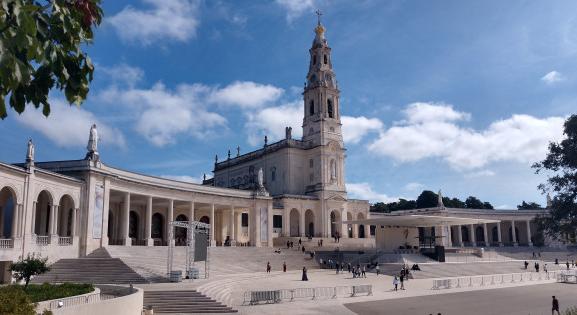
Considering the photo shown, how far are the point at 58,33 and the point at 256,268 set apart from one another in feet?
130

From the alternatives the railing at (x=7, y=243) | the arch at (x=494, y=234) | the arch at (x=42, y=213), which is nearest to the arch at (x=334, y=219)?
the arch at (x=494, y=234)

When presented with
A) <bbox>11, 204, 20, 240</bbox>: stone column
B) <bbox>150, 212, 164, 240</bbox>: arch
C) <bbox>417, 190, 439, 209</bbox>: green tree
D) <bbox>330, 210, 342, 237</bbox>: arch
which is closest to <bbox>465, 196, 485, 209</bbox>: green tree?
<bbox>417, 190, 439, 209</bbox>: green tree

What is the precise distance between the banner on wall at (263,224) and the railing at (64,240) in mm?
26017

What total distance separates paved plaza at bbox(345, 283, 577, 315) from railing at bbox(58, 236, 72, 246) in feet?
70.9

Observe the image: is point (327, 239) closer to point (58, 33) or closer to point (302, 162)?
point (302, 162)

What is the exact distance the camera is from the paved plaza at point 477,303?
2412cm

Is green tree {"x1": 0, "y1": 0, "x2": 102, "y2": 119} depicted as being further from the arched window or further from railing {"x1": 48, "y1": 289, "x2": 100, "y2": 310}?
the arched window

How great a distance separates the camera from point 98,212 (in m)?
39.2

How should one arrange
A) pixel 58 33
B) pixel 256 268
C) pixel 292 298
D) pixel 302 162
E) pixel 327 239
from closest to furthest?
pixel 58 33
pixel 292 298
pixel 256 268
pixel 327 239
pixel 302 162

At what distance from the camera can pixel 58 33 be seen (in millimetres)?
6609

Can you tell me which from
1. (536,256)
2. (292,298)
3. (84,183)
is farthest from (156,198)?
(536,256)

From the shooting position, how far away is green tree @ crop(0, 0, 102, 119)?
544 cm

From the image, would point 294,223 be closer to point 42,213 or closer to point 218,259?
point 218,259

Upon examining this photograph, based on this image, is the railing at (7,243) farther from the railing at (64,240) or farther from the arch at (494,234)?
the arch at (494,234)
